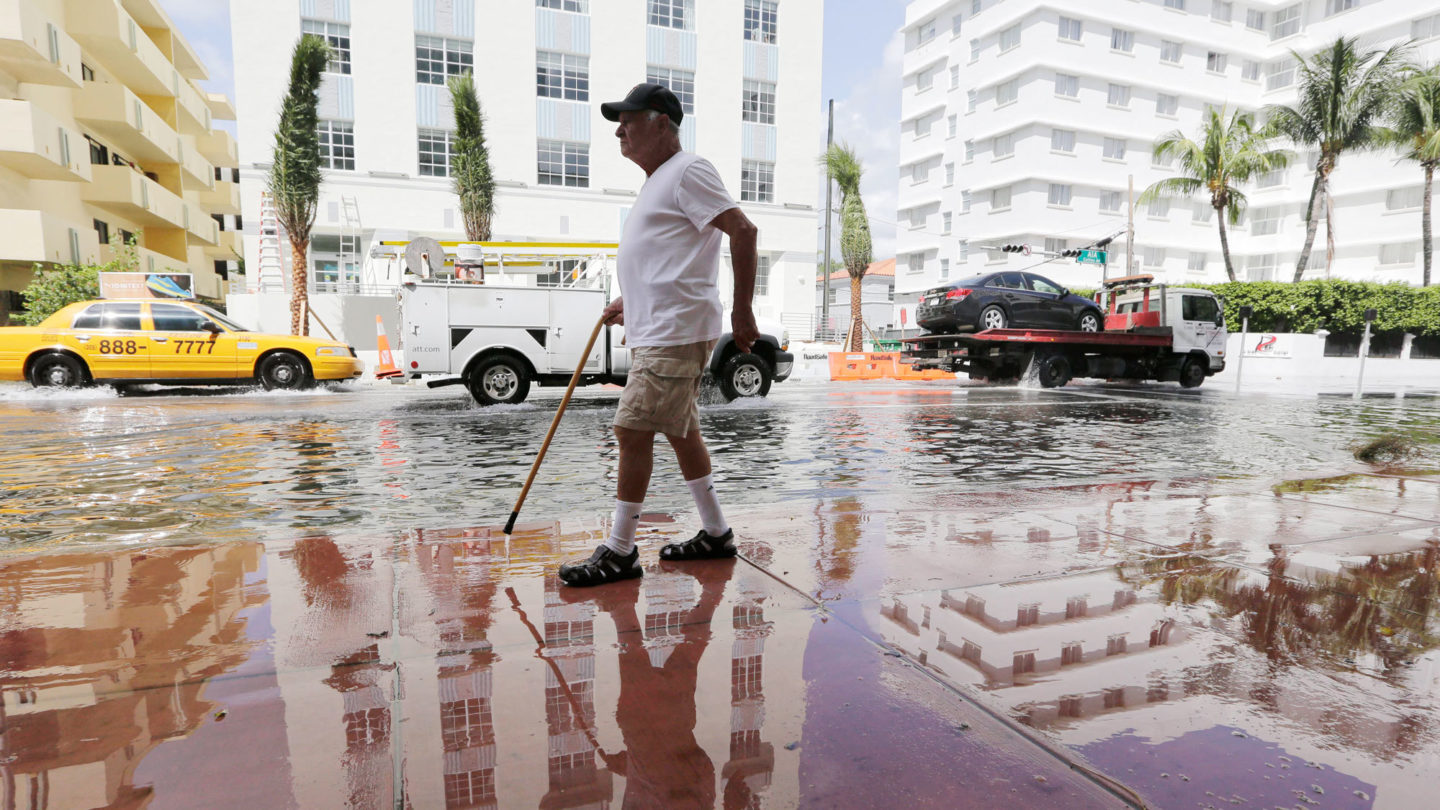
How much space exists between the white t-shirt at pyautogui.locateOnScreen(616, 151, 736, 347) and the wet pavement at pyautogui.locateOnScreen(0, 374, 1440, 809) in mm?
972

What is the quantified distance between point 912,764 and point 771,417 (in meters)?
7.73

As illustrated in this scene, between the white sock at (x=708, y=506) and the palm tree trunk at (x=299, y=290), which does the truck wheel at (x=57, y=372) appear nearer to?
the palm tree trunk at (x=299, y=290)

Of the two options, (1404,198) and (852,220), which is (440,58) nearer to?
(852,220)

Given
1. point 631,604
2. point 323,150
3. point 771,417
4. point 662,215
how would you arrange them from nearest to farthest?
point 631,604
point 662,215
point 771,417
point 323,150

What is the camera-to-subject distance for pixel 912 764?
1582mm

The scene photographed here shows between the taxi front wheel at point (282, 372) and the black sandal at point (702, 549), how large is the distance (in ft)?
41.1

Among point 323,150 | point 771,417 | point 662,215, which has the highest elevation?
point 323,150

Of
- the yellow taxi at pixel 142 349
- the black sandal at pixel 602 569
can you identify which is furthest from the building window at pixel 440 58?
the black sandal at pixel 602 569

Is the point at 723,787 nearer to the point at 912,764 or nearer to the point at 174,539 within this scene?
the point at 912,764

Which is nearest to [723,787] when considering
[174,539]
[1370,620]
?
[1370,620]

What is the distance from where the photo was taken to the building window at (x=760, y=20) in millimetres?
29625

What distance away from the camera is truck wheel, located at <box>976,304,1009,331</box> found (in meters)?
15.7

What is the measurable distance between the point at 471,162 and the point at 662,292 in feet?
71.9

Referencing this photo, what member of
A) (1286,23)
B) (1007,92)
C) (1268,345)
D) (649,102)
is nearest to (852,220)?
(1268,345)
